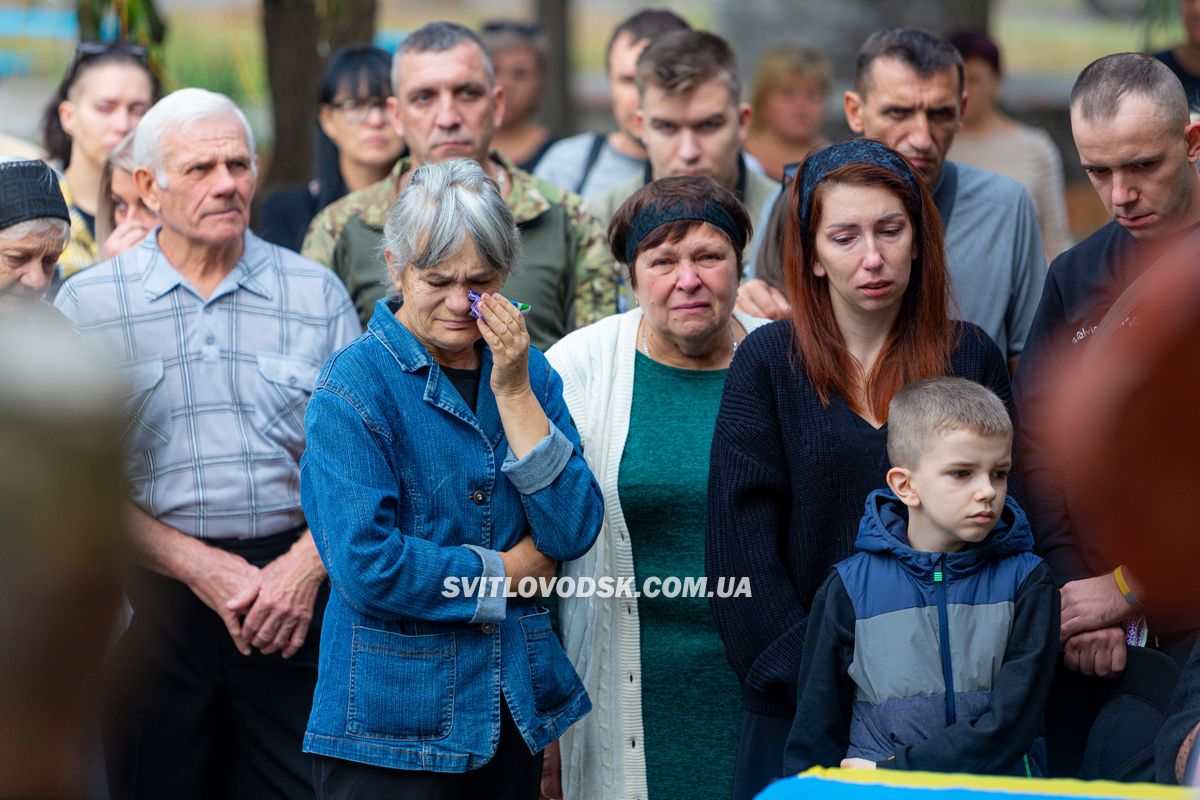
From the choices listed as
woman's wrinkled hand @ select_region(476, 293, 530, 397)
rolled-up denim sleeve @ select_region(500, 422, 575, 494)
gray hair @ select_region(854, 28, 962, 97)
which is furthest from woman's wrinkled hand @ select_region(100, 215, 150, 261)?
gray hair @ select_region(854, 28, 962, 97)

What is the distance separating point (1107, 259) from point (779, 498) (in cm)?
98

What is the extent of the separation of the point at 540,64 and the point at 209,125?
290 cm

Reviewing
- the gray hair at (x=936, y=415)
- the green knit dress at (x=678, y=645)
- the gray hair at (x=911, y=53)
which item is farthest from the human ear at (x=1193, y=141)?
the green knit dress at (x=678, y=645)

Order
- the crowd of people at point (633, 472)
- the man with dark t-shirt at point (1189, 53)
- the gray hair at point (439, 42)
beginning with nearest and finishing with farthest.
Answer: the crowd of people at point (633, 472) < the gray hair at point (439, 42) < the man with dark t-shirt at point (1189, 53)

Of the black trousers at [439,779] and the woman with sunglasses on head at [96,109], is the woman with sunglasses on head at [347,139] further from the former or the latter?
the black trousers at [439,779]

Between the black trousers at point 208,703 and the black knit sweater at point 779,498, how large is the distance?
1.27 m

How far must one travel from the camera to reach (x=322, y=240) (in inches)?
190

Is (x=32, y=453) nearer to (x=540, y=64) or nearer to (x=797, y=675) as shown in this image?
(x=797, y=675)

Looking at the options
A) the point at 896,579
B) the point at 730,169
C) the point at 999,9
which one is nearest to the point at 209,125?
the point at 730,169

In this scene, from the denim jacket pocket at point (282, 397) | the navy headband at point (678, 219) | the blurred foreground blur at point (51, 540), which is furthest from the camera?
the denim jacket pocket at point (282, 397)

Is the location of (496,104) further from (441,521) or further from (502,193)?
(441,521)

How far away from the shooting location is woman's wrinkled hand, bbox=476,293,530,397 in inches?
131

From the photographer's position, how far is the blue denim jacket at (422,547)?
3.23 metres

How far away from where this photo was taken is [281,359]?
4.17m
